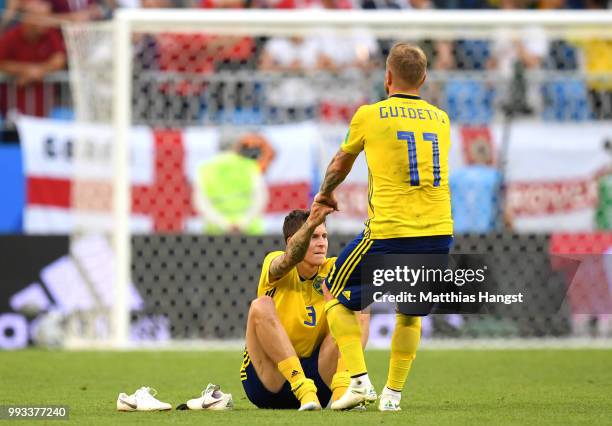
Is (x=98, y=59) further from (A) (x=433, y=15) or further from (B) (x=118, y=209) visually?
(A) (x=433, y=15)

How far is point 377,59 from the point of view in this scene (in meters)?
14.1

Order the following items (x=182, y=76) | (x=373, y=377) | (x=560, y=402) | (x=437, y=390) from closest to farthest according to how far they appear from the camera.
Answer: (x=560, y=402), (x=437, y=390), (x=373, y=377), (x=182, y=76)

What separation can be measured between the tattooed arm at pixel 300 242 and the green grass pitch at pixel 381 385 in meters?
0.78

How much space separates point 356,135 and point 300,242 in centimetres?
62

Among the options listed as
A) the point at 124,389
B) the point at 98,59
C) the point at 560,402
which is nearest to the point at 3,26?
the point at 98,59

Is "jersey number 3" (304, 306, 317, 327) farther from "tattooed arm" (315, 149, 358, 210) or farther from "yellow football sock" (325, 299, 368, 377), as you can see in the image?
"tattooed arm" (315, 149, 358, 210)

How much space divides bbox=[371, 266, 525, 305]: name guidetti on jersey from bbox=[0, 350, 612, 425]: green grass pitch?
1.96 ft

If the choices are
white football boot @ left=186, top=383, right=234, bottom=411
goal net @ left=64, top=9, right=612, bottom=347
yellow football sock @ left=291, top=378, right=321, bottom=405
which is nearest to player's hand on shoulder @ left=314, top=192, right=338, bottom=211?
yellow football sock @ left=291, top=378, right=321, bottom=405

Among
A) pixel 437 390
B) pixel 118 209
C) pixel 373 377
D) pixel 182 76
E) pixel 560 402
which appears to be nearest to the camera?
pixel 560 402

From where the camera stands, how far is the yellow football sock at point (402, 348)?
7047 millimetres

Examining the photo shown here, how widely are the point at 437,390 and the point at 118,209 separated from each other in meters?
4.91

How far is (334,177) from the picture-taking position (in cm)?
690

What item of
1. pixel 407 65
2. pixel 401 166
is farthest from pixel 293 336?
pixel 407 65

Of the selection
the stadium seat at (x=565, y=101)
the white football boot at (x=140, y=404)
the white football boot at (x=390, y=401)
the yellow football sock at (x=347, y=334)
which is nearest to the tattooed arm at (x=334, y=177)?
the yellow football sock at (x=347, y=334)
